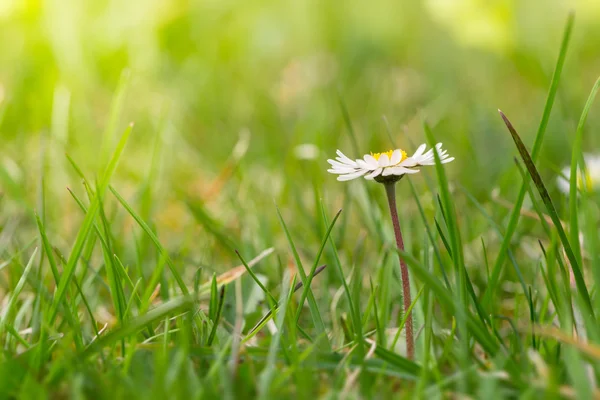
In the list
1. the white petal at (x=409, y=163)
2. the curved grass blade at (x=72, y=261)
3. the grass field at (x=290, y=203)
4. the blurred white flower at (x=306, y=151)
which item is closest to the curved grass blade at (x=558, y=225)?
the grass field at (x=290, y=203)

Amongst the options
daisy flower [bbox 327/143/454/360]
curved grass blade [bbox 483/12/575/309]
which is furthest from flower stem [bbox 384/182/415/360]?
curved grass blade [bbox 483/12/575/309]

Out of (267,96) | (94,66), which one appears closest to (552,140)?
(267,96)

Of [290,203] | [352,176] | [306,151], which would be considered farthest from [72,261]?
[306,151]

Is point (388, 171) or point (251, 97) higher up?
point (388, 171)

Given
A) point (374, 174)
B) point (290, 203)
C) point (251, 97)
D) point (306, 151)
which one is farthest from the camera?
point (251, 97)

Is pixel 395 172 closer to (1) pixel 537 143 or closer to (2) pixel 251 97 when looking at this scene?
(1) pixel 537 143

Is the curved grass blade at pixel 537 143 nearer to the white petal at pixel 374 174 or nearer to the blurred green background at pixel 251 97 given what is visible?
the white petal at pixel 374 174
